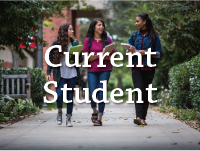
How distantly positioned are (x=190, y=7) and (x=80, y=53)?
443 centimetres

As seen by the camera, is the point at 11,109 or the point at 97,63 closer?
the point at 97,63

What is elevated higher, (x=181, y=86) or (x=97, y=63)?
(x=97, y=63)

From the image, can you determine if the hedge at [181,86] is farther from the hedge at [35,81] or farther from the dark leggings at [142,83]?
the hedge at [35,81]

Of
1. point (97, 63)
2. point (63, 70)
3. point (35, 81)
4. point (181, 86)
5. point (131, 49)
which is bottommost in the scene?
point (181, 86)

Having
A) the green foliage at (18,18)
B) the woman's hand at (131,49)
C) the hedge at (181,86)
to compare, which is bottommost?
the hedge at (181,86)

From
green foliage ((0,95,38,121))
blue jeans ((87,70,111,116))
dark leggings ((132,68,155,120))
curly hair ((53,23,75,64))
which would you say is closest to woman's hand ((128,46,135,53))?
dark leggings ((132,68,155,120))

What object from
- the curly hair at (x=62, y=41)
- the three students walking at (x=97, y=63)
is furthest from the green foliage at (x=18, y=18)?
the three students walking at (x=97, y=63)

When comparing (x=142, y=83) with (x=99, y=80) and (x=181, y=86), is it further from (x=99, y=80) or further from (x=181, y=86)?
(x=181, y=86)

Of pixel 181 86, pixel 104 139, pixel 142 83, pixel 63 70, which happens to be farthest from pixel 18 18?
pixel 181 86

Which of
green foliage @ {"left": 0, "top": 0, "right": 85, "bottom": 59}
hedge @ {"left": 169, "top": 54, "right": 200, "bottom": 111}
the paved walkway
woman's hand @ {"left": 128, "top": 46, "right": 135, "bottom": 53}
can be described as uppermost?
green foliage @ {"left": 0, "top": 0, "right": 85, "bottom": 59}

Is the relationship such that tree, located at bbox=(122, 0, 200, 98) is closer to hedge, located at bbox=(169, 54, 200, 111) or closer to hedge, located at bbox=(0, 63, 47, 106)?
hedge, located at bbox=(169, 54, 200, 111)

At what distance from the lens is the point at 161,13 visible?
9867 mm

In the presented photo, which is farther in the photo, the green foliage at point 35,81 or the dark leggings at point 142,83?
the green foliage at point 35,81

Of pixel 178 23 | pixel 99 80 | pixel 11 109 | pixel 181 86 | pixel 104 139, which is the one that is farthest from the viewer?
pixel 178 23
